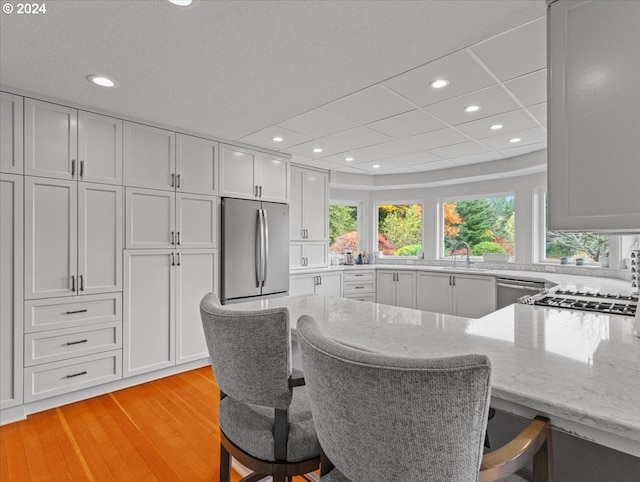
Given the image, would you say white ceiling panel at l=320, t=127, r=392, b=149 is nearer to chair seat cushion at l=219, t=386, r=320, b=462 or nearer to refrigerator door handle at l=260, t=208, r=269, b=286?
refrigerator door handle at l=260, t=208, r=269, b=286

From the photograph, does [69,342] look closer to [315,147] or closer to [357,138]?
[315,147]

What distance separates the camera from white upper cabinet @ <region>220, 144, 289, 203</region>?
375cm

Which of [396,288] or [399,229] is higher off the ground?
[399,229]

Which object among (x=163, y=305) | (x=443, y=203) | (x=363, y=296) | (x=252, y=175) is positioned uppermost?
(x=252, y=175)

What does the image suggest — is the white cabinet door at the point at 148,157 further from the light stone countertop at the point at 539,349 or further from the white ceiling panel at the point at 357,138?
the light stone countertop at the point at 539,349

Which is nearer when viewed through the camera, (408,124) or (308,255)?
(408,124)

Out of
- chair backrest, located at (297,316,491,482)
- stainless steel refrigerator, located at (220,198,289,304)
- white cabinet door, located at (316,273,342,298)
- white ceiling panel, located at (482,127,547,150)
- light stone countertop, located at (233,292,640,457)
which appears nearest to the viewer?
chair backrest, located at (297,316,491,482)

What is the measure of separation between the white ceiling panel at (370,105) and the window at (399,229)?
3.17m

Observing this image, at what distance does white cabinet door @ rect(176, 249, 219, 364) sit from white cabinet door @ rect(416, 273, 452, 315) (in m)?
3.03

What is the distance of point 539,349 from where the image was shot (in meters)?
1.17

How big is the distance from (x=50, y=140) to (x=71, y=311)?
1.33 meters

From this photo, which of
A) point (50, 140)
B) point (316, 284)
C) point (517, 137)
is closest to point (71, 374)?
point (50, 140)

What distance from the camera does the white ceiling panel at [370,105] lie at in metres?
2.60

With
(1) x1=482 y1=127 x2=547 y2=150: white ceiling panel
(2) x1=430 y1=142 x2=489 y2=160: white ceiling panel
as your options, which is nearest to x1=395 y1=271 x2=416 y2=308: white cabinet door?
(2) x1=430 y1=142 x2=489 y2=160: white ceiling panel
